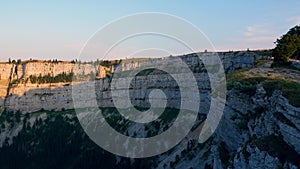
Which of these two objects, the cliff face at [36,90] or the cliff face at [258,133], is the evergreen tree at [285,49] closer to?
the cliff face at [258,133]

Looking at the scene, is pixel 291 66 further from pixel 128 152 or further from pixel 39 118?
pixel 39 118

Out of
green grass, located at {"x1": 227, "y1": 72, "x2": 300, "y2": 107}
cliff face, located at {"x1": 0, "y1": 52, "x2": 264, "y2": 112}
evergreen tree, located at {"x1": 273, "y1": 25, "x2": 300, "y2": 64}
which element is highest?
evergreen tree, located at {"x1": 273, "y1": 25, "x2": 300, "y2": 64}

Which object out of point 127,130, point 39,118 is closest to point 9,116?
point 39,118

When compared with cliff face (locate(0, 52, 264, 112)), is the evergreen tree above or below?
above

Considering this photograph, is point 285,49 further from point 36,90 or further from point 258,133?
point 36,90

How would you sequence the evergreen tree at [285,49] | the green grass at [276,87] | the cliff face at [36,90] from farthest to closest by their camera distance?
the cliff face at [36,90] < the evergreen tree at [285,49] < the green grass at [276,87]

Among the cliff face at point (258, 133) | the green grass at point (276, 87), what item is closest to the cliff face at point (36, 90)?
the cliff face at point (258, 133)

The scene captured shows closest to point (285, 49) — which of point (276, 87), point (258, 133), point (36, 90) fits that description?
point (276, 87)

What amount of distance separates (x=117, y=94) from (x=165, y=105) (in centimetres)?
4052

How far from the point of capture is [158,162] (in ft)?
292

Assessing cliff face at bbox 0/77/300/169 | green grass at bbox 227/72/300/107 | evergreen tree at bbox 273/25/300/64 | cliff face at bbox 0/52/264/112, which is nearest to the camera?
cliff face at bbox 0/77/300/169

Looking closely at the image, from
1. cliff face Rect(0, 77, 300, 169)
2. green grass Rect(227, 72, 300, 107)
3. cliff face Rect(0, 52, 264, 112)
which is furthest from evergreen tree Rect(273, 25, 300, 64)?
cliff face Rect(0, 52, 264, 112)

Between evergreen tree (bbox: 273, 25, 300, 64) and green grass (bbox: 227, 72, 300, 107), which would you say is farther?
evergreen tree (bbox: 273, 25, 300, 64)

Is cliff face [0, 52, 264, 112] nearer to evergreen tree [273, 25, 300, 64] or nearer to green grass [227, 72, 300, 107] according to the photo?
evergreen tree [273, 25, 300, 64]
